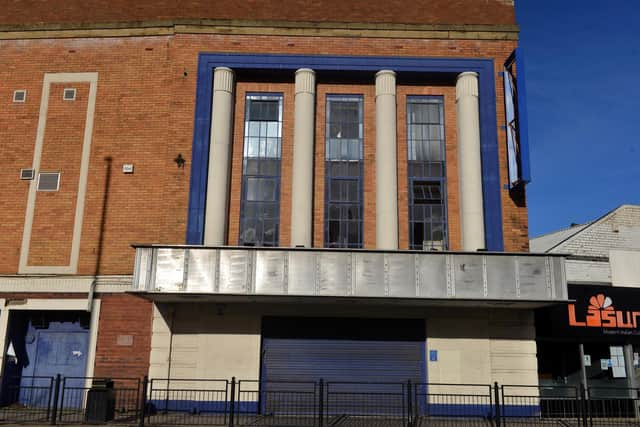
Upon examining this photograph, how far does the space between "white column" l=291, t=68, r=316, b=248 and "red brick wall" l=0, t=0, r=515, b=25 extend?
2.61 metres

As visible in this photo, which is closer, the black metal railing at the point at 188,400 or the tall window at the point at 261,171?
the black metal railing at the point at 188,400

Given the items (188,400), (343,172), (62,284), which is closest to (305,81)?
(343,172)

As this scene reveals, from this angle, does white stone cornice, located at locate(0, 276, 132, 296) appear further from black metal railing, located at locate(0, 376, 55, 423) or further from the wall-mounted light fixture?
the wall-mounted light fixture

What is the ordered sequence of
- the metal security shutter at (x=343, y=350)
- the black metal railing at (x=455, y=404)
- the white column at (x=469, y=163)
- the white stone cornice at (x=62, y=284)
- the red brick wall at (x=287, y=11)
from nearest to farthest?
1. the black metal railing at (x=455, y=404)
2. the metal security shutter at (x=343, y=350)
3. the white column at (x=469, y=163)
4. the white stone cornice at (x=62, y=284)
5. the red brick wall at (x=287, y=11)

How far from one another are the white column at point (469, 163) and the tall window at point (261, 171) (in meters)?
5.82

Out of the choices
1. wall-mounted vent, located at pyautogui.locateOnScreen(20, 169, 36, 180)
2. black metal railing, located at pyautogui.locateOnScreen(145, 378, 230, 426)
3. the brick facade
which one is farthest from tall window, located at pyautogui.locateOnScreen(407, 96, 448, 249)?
wall-mounted vent, located at pyautogui.locateOnScreen(20, 169, 36, 180)

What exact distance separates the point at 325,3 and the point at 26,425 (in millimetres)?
15663

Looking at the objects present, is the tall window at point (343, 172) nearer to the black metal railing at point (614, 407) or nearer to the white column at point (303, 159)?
the white column at point (303, 159)

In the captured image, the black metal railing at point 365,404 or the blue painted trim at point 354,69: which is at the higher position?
the blue painted trim at point 354,69

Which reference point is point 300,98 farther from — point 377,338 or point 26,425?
point 26,425

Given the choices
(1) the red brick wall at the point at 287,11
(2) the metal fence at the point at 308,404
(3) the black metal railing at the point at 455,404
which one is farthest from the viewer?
(1) the red brick wall at the point at 287,11

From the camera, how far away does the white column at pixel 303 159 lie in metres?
18.5

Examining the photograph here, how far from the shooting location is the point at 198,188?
1877cm

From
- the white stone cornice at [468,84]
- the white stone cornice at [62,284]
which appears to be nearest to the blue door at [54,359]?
the white stone cornice at [62,284]
